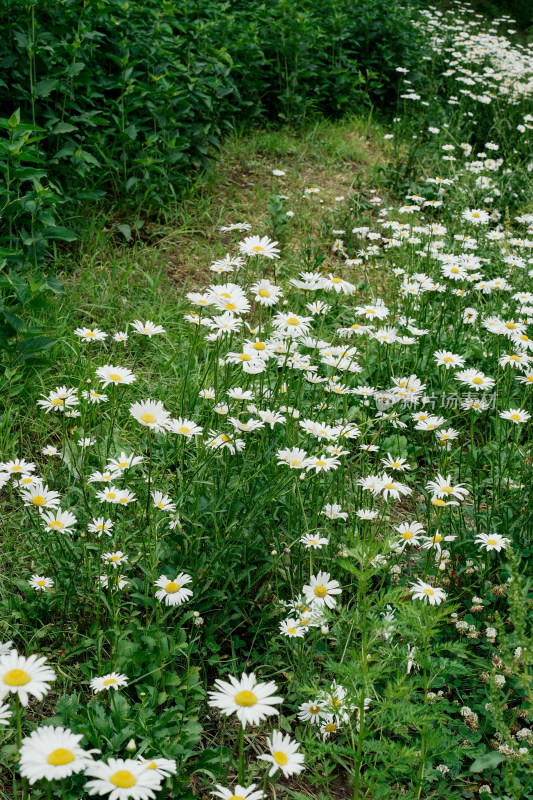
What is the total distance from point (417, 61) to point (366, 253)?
12.9ft

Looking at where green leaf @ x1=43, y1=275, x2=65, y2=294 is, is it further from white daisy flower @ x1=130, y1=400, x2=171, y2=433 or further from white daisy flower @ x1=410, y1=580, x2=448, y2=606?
white daisy flower @ x1=410, y1=580, x2=448, y2=606

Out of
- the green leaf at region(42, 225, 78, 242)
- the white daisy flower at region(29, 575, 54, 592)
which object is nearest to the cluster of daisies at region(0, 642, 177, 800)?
the white daisy flower at region(29, 575, 54, 592)

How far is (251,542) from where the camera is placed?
2.17 metres

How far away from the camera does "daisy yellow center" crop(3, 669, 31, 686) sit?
115cm

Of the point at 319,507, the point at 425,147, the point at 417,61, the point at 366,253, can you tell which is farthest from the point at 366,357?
the point at 417,61

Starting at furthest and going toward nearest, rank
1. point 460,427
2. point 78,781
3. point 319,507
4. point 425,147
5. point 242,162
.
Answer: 1. point 425,147
2. point 242,162
3. point 460,427
4. point 319,507
5. point 78,781

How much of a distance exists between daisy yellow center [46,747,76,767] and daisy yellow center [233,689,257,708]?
29 cm

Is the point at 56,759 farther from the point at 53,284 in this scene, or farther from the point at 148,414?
the point at 53,284

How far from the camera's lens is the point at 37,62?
138 inches

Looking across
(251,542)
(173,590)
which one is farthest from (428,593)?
(173,590)

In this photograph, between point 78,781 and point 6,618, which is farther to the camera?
point 6,618

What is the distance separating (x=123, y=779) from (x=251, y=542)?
1057 millimetres

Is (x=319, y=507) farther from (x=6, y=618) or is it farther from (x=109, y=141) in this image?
(x=109, y=141)

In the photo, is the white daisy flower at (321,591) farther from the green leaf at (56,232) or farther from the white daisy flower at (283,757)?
the green leaf at (56,232)
